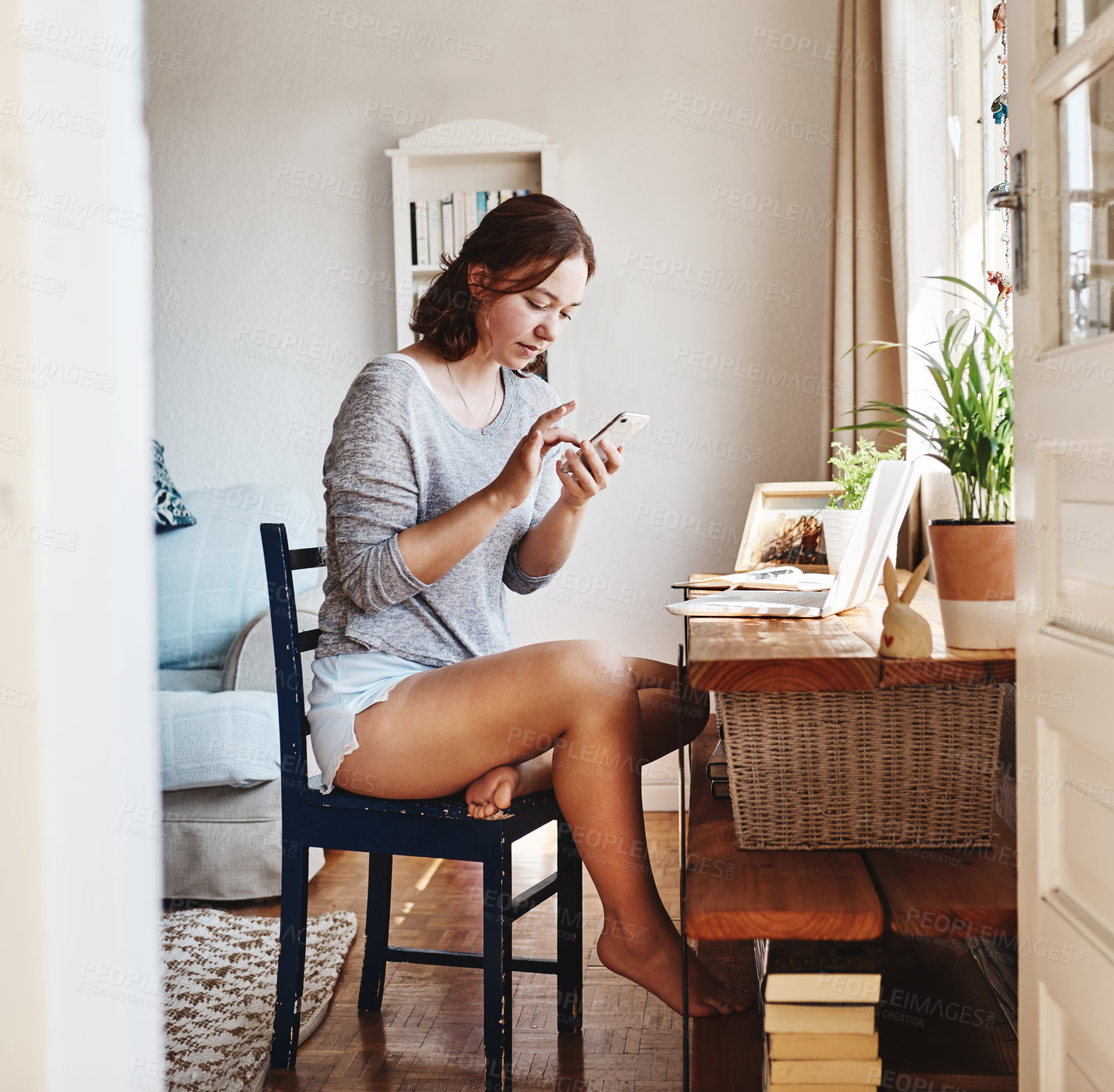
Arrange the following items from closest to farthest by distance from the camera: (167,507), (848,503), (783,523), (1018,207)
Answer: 1. (1018,207)
2. (848,503)
3. (783,523)
4. (167,507)

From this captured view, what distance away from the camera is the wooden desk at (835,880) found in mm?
1096

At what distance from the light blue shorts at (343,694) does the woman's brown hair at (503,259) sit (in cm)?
52

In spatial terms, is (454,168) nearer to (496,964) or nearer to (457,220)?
(457,220)

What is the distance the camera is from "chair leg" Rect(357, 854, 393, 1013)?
188 centimetres

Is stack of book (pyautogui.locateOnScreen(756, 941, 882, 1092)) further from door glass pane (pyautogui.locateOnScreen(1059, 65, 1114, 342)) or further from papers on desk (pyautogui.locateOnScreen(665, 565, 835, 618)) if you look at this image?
door glass pane (pyautogui.locateOnScreen(1059, 65, 1114, 342))

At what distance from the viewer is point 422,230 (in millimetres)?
3219

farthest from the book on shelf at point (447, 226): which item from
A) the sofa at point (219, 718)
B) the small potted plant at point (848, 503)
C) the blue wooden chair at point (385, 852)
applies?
the blue wooden chair at point (385, 852)

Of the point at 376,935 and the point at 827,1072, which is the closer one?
the point at 827,1072

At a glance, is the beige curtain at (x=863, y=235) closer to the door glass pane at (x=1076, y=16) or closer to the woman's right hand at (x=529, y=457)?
the woman's right hand at (x=529, y=457)

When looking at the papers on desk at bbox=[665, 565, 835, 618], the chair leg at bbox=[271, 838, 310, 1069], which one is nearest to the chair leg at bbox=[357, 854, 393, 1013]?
the chair leg at bbox=[271, 838, 310, 1069]

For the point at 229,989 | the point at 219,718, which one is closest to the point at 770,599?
the point at 229,989

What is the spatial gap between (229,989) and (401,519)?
98 centimetres

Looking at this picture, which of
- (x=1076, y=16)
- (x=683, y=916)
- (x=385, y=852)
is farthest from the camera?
(x=385, y=852)

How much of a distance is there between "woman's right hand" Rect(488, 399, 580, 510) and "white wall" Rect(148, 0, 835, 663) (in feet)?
5.88
